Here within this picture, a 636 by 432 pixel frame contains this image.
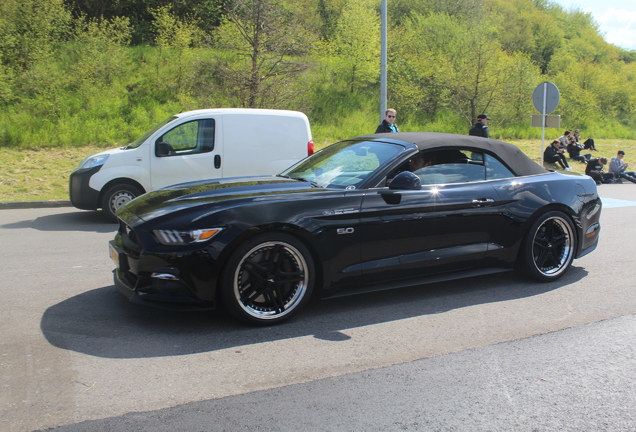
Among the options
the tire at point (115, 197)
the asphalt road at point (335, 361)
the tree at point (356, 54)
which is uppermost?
the tree at point (356, 54)

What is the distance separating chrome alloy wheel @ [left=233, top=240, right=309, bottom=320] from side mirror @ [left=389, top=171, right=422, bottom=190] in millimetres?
1033

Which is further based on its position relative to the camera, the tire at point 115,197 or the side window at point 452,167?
the tire at point 115,197

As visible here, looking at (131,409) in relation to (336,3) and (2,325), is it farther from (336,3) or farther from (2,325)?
(336,3)

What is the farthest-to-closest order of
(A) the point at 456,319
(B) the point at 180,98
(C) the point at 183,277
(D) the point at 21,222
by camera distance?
(B) the point at 180,98 → (D) the point at 21,222 → (A) the point at 456,319 → (C) the point at 183,277

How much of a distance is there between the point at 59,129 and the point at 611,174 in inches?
716

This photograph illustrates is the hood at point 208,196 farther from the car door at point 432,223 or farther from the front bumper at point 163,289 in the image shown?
the car door at point 432,223

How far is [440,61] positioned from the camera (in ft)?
109

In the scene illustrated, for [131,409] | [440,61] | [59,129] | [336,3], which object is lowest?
[131,409]

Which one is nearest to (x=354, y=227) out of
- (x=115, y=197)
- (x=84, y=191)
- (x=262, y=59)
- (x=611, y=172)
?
(x=115, y=197)

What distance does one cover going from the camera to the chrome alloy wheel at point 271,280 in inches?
167

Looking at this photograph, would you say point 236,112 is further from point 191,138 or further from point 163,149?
point 163,149

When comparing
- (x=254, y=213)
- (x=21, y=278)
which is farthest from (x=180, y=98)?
(x=254, y=213)

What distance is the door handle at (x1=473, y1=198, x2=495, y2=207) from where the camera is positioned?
Result: 5203 mm

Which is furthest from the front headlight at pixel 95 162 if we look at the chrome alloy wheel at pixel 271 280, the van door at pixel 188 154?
the chrome alloy wheel at pixel 271 280
